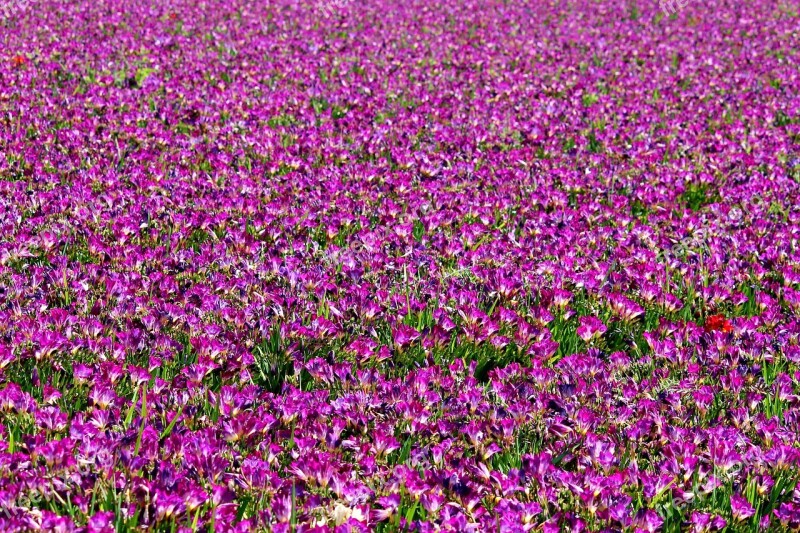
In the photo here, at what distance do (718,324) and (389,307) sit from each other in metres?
1.86

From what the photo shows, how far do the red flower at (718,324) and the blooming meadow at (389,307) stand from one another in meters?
0.03

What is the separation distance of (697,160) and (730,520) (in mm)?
5903

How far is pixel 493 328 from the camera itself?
468cm

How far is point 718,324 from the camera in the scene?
4.95 meters

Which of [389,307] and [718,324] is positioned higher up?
[389,307]

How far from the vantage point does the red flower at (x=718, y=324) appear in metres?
4.91

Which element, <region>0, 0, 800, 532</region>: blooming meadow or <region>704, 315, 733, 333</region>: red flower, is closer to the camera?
<region>0, 0, 800, 532</region>: blooming meadow

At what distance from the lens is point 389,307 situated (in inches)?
192

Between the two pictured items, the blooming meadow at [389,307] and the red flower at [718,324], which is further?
the red flower at [718,324]

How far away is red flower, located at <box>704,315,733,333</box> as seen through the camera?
193 inches

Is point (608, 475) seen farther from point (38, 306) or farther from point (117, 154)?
point (117, 154)

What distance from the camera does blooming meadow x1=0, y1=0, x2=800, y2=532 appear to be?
3.19 m

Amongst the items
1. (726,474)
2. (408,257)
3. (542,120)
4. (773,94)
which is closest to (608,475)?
(726,474)

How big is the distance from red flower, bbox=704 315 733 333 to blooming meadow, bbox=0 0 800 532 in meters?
0.03
